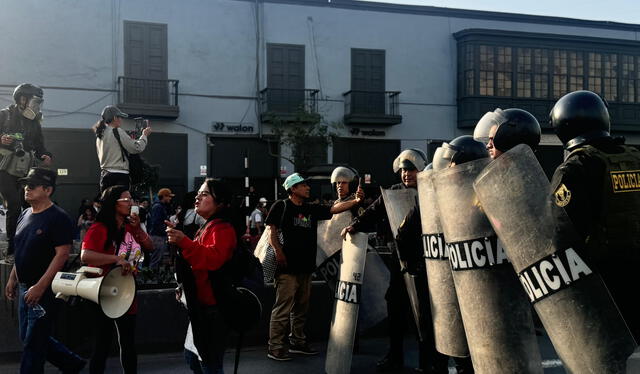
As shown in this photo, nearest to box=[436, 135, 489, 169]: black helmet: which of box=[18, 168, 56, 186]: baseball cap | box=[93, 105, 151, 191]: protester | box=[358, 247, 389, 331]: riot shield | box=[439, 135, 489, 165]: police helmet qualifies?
box=[439, 135, 489, 165]: police helmet

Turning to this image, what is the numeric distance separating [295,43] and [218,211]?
20.2 m

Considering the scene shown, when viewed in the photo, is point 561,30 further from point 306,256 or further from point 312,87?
point 306,256

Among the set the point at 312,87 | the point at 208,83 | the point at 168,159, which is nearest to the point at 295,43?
the point at 312,87

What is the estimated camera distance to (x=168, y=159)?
72.9 feet

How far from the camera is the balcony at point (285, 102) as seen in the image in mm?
22781

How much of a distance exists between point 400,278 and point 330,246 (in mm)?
897

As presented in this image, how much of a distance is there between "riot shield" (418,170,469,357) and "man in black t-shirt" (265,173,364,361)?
226 centimetres

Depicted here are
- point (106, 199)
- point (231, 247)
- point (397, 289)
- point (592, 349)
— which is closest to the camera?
point (592, 349)

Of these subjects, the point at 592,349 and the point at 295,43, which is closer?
the point at 592,349

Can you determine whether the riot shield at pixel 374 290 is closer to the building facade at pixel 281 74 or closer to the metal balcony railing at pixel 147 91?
the building facade at pixel 281 74

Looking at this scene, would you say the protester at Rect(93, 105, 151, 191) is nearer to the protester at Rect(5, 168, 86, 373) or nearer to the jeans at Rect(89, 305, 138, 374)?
the protester at Rect(5, 168, 86, 373)

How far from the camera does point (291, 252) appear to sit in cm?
654

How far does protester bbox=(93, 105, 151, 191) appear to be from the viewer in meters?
7.47

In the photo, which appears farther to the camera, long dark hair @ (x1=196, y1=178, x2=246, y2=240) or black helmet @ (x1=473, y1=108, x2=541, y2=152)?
long dark hair @ (x1=196, y1=178, x2=246, y2=240)
